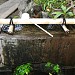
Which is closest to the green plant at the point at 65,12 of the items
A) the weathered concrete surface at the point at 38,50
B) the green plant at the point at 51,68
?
the weathered concrete surface at the point at 38,50

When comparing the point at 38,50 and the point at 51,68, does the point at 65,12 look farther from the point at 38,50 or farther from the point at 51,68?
the point at 51,68

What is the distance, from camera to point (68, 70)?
4258 millimetres

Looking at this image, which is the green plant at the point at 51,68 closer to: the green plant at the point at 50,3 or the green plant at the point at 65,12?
the green plant at the point at 65,12

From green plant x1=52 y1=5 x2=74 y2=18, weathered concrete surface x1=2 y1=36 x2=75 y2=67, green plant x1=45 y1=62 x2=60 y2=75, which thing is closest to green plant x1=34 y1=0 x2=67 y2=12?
green plant x1=52 y1=5 x2=74 y2=18

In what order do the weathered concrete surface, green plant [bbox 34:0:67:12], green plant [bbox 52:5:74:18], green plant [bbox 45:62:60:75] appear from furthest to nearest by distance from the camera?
green plant [bbox 34:0:67:12]
green plant [bbox 52:5:74:18]
the weathered concrete surface
green plant [bbox 45:62:60:75]

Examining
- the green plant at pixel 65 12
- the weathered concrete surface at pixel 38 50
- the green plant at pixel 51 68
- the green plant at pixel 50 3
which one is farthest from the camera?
the green plant at pixel 50 3

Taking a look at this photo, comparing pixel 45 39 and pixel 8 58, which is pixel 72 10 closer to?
pixel 45 39

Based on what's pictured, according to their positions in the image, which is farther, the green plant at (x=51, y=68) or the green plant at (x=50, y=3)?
the green plant at (x=50, y=3)

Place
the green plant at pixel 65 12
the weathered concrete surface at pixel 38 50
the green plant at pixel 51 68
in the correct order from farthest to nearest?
the green plant at pixel 65 12 < the weathered concrete surface at pixel 38 50 < the green plant at pixel 51 68

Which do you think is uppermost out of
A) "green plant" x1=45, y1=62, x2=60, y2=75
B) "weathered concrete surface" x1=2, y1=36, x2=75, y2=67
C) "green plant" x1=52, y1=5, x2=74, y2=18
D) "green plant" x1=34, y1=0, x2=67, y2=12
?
"green plant" x1=34, y1=0, x2=67, y2=12

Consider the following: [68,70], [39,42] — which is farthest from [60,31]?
[68,70]

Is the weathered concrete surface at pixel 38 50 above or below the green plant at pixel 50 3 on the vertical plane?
below

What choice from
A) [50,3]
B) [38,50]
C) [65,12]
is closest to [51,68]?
[38,50]

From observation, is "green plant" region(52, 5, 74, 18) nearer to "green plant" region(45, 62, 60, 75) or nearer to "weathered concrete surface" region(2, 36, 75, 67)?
"weathered concrete surface" region(2, 36, 75, 67)
